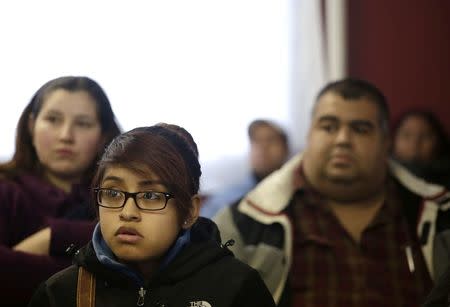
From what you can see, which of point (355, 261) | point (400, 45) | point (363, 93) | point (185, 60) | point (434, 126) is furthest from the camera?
point (400, 45)

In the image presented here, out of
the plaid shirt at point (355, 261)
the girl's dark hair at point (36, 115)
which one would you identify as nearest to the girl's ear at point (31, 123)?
the girl's dark hair at point (36, 115)

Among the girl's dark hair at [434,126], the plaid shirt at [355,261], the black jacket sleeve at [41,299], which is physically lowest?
the girl's dark hair at [434,126]

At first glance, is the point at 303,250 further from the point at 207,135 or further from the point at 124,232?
the point at 124,232

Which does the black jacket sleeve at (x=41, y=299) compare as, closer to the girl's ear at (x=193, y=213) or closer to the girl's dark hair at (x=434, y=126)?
the girl's ear at (x=193, y=213)

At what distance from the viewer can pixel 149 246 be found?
37.9 inches

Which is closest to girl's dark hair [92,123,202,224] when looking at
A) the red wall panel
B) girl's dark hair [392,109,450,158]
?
girl's dark hair [392,109,450,158]

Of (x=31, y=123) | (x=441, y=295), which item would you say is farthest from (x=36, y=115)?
(x=441, y=295)

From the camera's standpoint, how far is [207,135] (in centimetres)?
195

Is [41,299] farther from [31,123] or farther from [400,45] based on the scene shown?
[400,45]

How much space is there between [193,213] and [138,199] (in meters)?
0.11

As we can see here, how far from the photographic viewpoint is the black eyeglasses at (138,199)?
94 cm

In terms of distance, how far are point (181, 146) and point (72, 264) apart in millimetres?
244

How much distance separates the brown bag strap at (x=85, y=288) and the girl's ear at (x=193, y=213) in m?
0.15

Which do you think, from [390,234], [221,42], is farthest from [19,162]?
[221,42]
